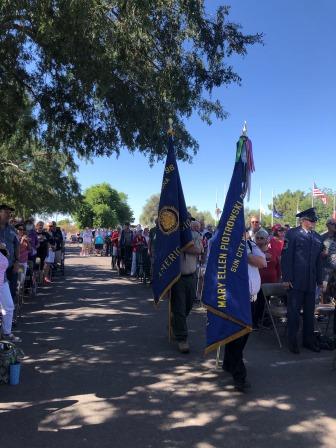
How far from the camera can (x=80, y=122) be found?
34.3ft

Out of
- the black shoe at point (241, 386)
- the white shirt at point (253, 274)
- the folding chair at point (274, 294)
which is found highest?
the white shirt at point (253, 274)

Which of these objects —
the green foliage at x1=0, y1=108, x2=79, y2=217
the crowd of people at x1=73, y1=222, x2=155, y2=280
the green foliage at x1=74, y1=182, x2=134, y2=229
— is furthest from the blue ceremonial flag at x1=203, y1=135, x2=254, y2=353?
the green foliage at x1=74, y1=182, x2=134, y2=229

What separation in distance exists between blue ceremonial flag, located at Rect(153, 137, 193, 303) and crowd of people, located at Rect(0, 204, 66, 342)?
2.26 meters

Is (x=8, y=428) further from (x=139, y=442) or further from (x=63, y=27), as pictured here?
(x=63, y=27)

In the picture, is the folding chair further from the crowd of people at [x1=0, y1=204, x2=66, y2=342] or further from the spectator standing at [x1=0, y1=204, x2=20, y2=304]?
the spectator standing at [x1=0, y1=204, x2=20, y2=304]

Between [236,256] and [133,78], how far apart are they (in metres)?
5.42

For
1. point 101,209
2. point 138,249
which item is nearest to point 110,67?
point 138,249

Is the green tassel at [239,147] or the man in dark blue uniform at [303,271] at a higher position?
the green tassel at [239,147]

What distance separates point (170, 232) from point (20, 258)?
4557 millimetres

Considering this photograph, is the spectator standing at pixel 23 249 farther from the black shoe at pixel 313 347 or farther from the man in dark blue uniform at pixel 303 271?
the black shoe at pixel 313 347

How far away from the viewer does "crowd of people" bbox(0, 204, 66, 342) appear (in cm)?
699

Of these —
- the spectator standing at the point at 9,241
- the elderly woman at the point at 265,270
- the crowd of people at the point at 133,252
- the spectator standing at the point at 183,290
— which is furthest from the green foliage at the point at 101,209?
the spectator standing at the point at 183,290

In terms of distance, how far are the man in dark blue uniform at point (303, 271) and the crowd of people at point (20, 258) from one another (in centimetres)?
416

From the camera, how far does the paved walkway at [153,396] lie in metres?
4.05
